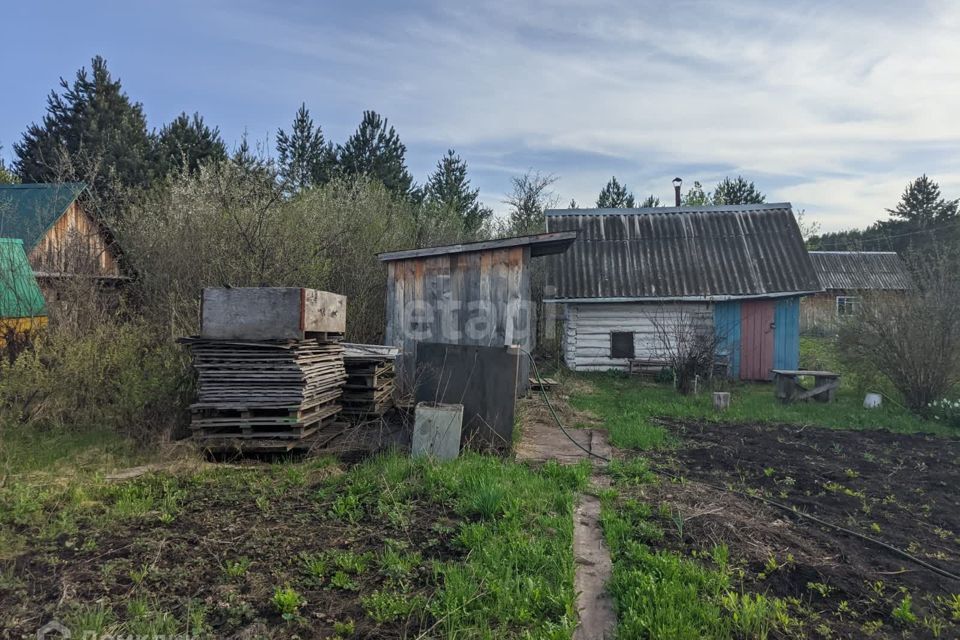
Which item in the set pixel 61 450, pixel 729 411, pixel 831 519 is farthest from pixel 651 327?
pixel 61 450

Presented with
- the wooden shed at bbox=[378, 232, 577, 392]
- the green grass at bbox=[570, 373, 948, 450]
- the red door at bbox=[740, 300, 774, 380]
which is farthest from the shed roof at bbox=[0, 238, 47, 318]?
the red door at bbox=[740, 300, 774, 380]

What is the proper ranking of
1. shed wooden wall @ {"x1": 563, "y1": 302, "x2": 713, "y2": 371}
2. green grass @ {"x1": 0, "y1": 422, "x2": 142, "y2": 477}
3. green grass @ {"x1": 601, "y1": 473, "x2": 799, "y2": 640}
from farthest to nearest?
shed wooden wall @ {"x1": 563, "y1": 302, "x2": 713, "y2": 371}, green grass @ {"x1": 0, "y1": 422, "x2": 142, "y2": 477}, green grass @ {"x1": 601, "y1": 473, "x2": 799, "y2": 640}

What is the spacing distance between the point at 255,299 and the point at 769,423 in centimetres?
836

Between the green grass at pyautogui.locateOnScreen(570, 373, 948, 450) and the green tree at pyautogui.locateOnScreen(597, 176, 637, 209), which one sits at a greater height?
the green tree at pyautogui.locateOnScreen(597, 176, 637, 209)

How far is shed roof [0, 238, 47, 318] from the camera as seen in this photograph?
27.2 ft

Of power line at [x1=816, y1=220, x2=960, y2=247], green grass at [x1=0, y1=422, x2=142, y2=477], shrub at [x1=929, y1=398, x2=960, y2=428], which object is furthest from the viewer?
power line at [x1=816, y1=220, x2=960, y2=247]

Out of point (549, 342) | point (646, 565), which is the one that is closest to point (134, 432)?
Answer: point (646, 565)

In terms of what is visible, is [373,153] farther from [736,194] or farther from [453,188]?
[736,194]

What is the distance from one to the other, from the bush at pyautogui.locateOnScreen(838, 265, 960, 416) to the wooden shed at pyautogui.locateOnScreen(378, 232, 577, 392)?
657 cm

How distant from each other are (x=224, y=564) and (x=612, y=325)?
43.0 feet

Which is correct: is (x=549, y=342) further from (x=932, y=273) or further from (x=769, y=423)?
(x=932, y=273)

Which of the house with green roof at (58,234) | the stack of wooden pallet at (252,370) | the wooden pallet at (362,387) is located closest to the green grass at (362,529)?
the stack of wooden pallet at (252,370)

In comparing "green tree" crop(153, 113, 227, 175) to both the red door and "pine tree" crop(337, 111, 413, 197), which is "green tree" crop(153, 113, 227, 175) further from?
the red door

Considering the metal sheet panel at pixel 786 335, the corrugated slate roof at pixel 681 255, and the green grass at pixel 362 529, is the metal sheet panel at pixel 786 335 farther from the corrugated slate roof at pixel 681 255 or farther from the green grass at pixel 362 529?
the green grass at pixel 362 529
